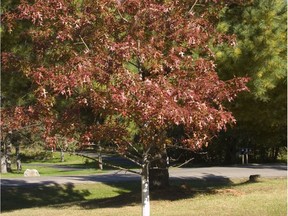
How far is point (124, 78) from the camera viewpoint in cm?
570

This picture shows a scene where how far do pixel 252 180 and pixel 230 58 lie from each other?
6929mm

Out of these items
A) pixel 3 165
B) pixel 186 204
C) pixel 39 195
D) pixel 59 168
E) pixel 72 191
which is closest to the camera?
pixel 186 204

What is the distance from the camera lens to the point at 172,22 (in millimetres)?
6531

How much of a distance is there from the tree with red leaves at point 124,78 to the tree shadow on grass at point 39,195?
954 centimetres

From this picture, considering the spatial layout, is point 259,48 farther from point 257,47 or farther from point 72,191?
point 72,191

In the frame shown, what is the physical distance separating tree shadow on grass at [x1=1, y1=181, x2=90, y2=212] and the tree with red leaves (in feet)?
31.3

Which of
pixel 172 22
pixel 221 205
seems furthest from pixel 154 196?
pixel 172 22

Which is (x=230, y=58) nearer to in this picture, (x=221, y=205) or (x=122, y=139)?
(x=221, y=205)

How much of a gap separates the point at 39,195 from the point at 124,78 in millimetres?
12715

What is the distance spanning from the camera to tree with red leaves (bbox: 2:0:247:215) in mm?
5676

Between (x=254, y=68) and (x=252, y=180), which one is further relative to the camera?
(x=252, y=180)

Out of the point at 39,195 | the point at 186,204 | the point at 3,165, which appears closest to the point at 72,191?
the point at 39,195

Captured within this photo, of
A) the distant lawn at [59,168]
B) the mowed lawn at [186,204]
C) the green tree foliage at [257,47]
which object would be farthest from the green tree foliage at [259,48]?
the distant lawn at [59,168]

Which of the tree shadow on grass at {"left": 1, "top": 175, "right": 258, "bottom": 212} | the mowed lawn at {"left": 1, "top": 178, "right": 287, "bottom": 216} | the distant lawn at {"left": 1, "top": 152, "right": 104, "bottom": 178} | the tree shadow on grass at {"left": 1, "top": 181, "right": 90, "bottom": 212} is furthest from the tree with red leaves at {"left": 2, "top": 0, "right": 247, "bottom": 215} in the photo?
the distant lawn at {"left": 1, "top": 152, "right": 104, "bottom": 178}
